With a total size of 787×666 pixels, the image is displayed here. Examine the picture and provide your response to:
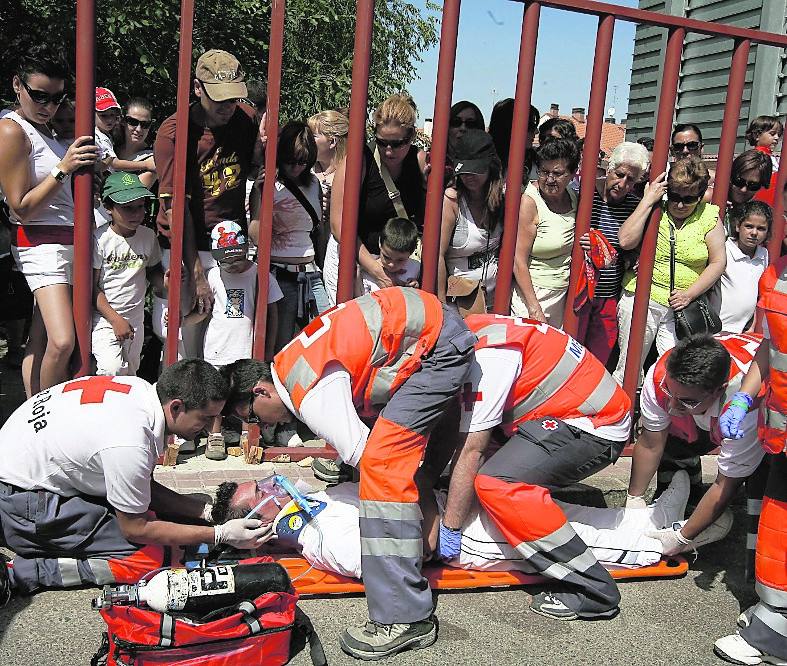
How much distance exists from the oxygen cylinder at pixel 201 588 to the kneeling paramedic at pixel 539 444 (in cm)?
87

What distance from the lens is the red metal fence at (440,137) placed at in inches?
152

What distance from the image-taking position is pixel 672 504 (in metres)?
4.00

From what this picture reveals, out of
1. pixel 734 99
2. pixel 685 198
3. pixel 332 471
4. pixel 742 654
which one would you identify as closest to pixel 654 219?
pixel 685 198

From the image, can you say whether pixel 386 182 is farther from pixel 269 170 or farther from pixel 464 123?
pixel 464 123

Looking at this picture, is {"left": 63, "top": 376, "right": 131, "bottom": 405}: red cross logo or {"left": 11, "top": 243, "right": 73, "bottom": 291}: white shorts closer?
{"left": 63, "top": 376, "right": 131, "bottom": 405}: red cross logo

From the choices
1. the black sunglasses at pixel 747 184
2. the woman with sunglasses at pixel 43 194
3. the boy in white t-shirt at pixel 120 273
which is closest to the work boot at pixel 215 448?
the boy in white t-shirt at pixel 120 273

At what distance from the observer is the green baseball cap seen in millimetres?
4258

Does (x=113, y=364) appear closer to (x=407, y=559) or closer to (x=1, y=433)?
(x=1, y=433)

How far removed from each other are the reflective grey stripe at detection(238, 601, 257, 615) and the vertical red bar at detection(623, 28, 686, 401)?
7.39 feet

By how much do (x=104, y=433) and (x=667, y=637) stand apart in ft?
7.21

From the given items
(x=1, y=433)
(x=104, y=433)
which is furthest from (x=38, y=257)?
(x=104, y=433)

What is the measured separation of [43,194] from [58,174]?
117 millimetres

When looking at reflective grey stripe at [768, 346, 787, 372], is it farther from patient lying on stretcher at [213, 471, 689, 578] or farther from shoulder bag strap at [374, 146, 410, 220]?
shoulder bag strap at [374, 146, 410, 220]

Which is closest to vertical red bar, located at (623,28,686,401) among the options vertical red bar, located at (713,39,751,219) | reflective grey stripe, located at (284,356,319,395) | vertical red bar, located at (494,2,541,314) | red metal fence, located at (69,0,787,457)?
red metal fence, located at (69,0,787,457)
